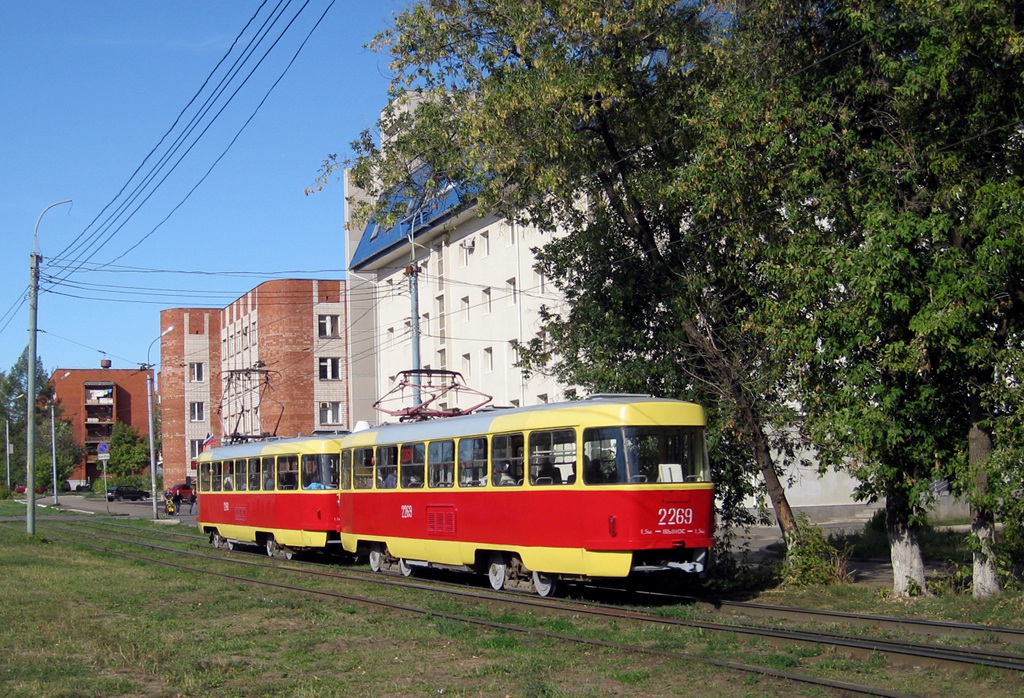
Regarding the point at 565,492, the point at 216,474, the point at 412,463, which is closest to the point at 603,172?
the point at 565,492

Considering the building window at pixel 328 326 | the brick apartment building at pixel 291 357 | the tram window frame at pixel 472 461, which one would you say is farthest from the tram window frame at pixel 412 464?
the building window at pixel 328 326

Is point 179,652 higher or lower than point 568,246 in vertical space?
lower

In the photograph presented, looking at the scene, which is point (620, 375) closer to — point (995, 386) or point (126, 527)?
point (995, 386)

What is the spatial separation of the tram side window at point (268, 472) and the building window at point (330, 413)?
35.2 metres

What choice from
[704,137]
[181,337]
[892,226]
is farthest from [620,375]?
[181,337]

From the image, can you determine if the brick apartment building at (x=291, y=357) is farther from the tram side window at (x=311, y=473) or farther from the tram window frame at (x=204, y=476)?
the tram side window at (x=311, y=473)

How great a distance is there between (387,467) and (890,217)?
35.9 feet

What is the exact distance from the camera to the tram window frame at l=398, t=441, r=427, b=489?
20.2 metres

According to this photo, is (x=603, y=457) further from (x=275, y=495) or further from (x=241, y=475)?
(x=241, y=475)

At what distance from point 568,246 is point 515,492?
16.0 ft

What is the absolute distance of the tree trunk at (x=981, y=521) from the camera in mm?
14305

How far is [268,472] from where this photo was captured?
2730cm

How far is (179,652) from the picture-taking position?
39.0ft

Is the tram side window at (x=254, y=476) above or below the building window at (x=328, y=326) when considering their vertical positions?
below
